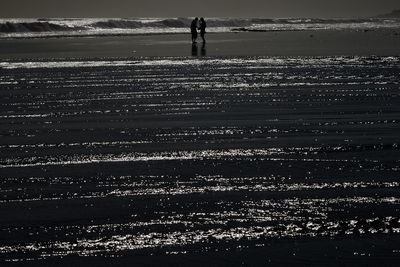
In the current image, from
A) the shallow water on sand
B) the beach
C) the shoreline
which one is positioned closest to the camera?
the beach

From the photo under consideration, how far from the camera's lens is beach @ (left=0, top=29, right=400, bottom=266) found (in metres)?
6.65

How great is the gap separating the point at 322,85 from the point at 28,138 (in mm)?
10567

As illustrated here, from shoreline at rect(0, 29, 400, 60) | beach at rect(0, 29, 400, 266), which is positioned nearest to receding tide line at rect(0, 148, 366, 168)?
beach at rect(0, 29, 400, 266)

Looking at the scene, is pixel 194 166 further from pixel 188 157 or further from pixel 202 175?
pixel 188 157

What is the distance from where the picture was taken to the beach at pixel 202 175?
665 cm

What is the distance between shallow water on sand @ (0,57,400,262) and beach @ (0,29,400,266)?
0.09ft

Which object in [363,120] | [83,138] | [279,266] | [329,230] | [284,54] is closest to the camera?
[279,266]

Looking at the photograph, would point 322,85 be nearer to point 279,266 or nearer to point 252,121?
point 252,121

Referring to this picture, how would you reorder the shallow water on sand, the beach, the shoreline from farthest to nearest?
1. the shoreline
2. the shallow water on sand
3. the beach

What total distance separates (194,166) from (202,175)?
0.59m

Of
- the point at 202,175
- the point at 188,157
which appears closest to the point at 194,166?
the point at 202,175

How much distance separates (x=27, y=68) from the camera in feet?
94.2

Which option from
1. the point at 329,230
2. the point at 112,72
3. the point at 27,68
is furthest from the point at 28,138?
the point at 27,68

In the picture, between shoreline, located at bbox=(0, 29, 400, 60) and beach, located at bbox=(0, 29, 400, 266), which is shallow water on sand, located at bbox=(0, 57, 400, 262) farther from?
shoreline, located at bbox=(0, 29, 400, 60)
